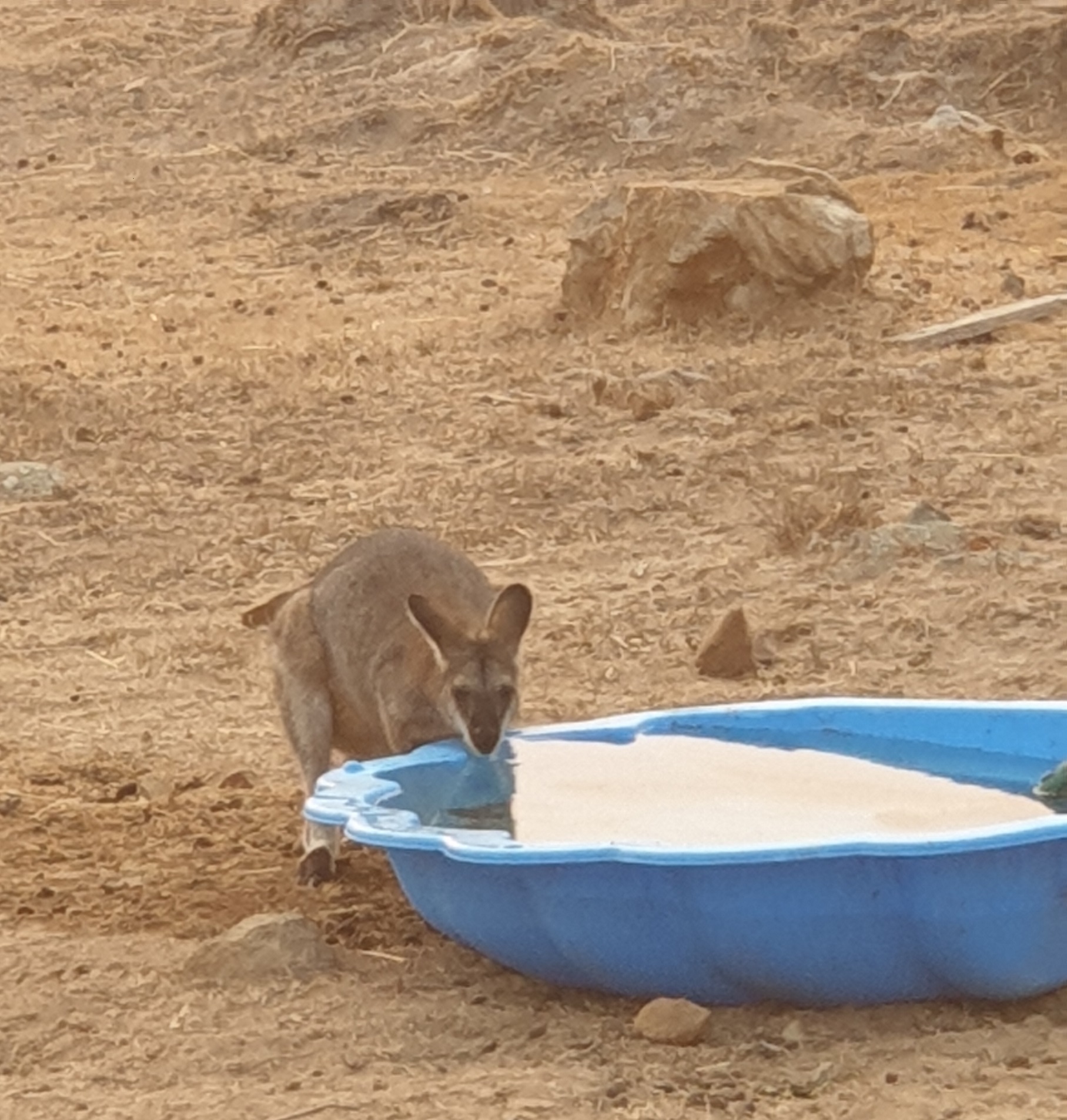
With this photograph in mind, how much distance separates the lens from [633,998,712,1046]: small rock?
4.30 metres

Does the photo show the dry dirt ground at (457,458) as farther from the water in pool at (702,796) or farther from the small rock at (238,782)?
the water in pool at (702,796)

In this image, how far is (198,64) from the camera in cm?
1798

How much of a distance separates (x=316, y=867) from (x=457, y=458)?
12.7ft

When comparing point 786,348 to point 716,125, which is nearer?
point 786,348

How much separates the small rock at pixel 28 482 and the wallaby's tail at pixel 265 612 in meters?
1.61

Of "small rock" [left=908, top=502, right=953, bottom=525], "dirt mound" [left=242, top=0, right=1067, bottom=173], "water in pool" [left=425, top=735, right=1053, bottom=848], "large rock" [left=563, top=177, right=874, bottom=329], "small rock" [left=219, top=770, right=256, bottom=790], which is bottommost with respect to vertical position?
"small rock" [left=219, top=770, right=256, bottom=790]

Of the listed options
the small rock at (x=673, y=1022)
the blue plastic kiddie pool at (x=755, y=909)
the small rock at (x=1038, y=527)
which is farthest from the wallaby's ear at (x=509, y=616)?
the small rock at (x=1038, y=527)

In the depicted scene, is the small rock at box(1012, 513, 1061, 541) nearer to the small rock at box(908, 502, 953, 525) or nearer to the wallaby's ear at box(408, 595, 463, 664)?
the small rock at box(908, 502, 953, 525)

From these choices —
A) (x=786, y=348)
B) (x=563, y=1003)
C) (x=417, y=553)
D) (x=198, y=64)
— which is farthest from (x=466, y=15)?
(x=563, y=1003)

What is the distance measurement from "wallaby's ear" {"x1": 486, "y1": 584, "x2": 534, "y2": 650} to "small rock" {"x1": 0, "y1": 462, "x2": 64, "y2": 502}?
3.79 metres

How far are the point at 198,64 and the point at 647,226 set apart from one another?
26.5 ft

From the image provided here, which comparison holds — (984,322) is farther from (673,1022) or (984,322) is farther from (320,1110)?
(320,1110)

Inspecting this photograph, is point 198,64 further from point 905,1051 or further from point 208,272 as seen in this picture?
point 905,1051

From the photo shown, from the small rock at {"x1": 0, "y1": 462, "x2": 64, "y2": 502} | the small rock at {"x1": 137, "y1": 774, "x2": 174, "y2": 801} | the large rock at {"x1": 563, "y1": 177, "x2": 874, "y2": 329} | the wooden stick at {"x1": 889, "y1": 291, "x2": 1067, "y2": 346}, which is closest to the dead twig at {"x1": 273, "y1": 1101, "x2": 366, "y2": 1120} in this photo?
the small rock at {"x1": 137, "y1": 774, "x2": 174, "y2": 801}
